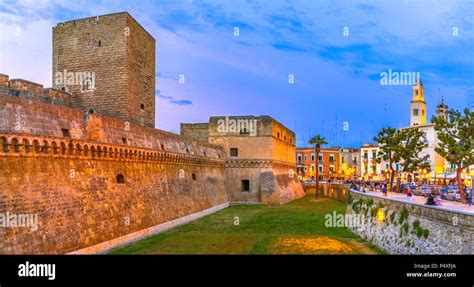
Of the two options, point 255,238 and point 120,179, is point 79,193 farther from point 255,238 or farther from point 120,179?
point 255,238

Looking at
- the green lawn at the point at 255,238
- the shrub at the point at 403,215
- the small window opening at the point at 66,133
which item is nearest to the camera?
the small window opening at the point at 66,133

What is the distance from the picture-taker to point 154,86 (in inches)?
1272

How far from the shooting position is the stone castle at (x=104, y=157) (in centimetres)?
1409

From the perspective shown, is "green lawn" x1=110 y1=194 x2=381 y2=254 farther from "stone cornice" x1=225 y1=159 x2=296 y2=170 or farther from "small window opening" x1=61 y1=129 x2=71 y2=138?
"stone cornice" x1=225 y1=159 x2=296 y2=170

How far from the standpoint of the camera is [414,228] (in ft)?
52.8

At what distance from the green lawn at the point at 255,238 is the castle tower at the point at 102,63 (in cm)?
935

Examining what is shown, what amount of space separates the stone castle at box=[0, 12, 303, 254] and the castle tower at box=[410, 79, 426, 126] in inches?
1422

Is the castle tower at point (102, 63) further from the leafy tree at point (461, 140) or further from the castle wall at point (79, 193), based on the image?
the leafy tree at point (461, 140)

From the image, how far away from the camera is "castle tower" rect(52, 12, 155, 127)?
27297 mm

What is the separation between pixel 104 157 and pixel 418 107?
61.5 metres

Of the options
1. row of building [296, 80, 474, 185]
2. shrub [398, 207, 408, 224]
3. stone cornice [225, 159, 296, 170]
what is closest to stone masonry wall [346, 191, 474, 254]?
shrub [398, 207, 408, 224]

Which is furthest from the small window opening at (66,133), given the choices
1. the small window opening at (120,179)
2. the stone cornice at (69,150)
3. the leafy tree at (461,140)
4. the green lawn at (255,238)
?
the leafy tree at (461,140)

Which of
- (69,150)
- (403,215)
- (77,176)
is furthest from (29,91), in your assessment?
(403,215)
